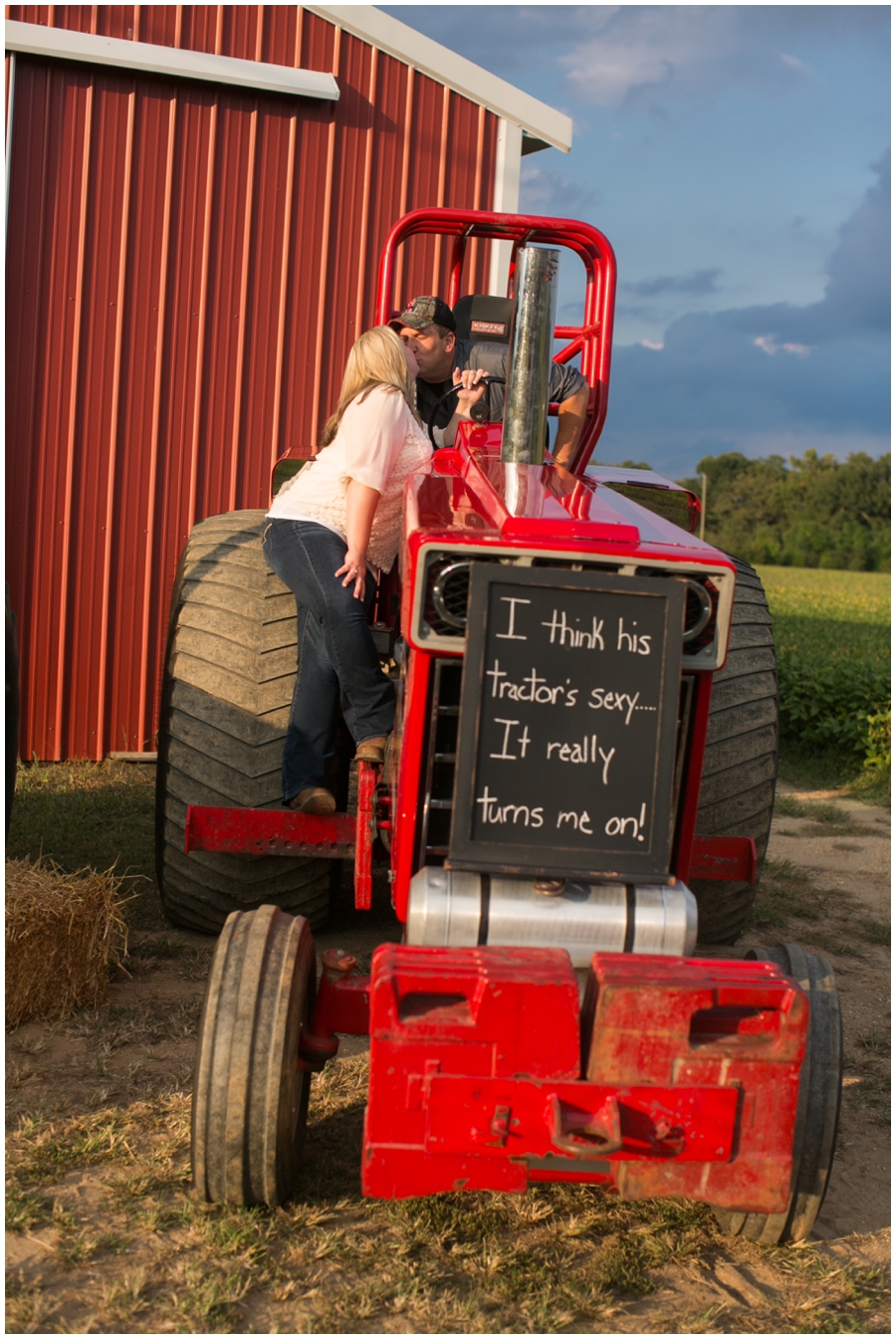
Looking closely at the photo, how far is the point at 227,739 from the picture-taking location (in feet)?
13.0

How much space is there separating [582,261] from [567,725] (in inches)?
105

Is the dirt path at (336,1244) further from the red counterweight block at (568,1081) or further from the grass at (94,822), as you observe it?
the grass at (94,822)

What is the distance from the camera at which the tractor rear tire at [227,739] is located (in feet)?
12.9

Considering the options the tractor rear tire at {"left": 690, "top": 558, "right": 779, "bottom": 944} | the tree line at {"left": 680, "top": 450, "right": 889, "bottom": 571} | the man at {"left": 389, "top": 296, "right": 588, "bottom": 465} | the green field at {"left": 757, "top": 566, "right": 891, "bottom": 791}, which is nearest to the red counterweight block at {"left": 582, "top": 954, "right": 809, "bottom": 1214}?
the tractor rear tire at {"left": 690, "top": 558, "right": 779, "bottom": 944}

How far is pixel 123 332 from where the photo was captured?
675cm

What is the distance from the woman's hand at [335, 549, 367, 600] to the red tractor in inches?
16.1

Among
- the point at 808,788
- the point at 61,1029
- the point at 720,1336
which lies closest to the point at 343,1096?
the point at 61,1029

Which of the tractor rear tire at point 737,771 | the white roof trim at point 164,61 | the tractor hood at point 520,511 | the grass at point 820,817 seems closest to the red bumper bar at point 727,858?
the tractor rear tire at point 737,771

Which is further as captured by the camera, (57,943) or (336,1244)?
(57,943)

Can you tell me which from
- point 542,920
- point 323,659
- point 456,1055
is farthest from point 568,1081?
point 323,659

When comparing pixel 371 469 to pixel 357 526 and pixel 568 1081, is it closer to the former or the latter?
pixel 357 526

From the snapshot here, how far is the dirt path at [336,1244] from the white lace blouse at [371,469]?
1651 mm

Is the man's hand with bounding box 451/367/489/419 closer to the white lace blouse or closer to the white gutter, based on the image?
the white lace blouse

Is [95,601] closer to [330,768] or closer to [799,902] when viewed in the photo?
[330,768]
